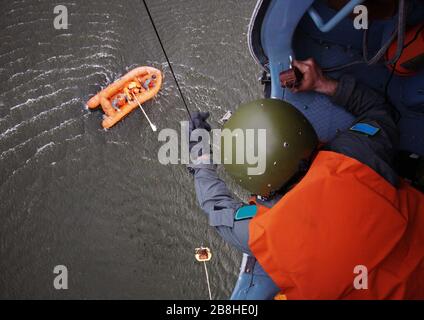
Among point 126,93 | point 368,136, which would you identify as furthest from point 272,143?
point 126,93

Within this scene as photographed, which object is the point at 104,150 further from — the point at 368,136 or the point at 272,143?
the point at 368,136

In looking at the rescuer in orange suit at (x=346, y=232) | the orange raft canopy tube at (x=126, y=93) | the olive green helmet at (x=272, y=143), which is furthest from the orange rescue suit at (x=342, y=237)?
the orange raft canopy tube at (x=126, y=93)

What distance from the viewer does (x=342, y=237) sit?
1.12 m

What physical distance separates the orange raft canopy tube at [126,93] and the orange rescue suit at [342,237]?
1694mm

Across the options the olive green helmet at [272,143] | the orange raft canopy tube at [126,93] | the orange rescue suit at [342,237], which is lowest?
the orange rescue suit at [342,237]

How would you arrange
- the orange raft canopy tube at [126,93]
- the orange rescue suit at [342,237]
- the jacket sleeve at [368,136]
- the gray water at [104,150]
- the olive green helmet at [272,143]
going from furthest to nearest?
A: the orange raft canopy tube at [126,93]
the gray water at [104,150]
the olive green helmet at [272,143]
the jacket sleeve at [368,136]
the orange rescue suit at [342,237]

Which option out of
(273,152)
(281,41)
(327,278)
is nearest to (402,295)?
(327,278)

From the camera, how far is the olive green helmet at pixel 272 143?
1.45m

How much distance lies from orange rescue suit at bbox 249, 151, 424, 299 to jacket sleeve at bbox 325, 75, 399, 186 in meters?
0.09

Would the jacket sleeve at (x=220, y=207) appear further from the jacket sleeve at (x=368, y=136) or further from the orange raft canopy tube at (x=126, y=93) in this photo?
the orange raft canopy tube at (x=126, y=93)

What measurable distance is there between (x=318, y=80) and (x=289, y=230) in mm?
990

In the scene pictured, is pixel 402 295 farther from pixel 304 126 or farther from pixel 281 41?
pixel 281 41

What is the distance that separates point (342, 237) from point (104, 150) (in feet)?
6.48

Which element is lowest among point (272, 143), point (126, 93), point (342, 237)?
point (342, 237)
